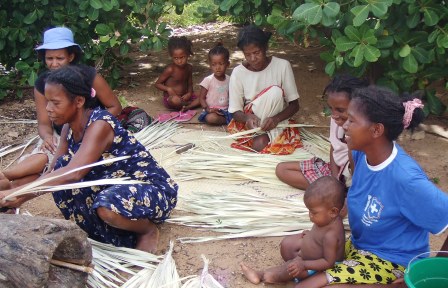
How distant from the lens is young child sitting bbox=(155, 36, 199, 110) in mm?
5348

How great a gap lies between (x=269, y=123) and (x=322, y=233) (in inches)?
69.0

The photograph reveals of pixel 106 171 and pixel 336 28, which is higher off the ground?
A: pixel 336 28

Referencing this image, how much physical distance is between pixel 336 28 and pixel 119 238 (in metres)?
2.08

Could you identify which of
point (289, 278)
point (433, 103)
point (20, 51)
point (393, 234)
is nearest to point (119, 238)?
point (289, 278)

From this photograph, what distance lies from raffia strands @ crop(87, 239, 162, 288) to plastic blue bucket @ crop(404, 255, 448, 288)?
1311mm

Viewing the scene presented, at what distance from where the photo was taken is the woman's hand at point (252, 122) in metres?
4.43

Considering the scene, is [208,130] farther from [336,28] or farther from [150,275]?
[150,275]

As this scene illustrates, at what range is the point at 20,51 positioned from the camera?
541 cm

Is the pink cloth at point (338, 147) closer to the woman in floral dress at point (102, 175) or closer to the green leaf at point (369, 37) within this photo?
the green leaf at point (369, 37)

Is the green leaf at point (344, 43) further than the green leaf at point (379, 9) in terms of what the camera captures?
Yes

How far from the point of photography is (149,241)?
123 inches

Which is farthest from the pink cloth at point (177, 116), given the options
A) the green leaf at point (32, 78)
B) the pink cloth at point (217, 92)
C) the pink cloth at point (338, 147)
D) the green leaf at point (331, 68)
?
the pink cloth at point (338, 147)

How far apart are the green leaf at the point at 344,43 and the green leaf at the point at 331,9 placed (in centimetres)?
24

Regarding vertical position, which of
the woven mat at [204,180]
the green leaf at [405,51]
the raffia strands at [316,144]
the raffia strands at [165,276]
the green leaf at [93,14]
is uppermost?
the green leaf at [93,14]
